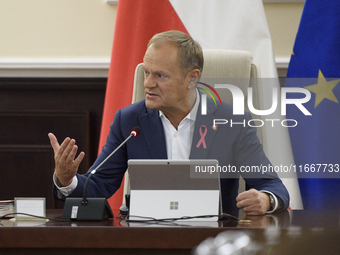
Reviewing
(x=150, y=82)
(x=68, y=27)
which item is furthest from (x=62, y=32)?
(x=150, y=82)

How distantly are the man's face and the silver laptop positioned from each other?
459 mm

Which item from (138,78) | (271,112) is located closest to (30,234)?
(138,78)

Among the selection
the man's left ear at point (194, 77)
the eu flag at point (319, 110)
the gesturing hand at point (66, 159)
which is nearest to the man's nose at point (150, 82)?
the man's left ear at point (194, 77)

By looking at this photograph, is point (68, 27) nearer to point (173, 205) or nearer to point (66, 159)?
point (66, 159)

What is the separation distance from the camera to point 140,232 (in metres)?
0.90

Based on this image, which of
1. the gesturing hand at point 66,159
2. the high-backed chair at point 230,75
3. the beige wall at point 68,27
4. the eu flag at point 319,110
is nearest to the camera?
the gesturing hand at point 66,159

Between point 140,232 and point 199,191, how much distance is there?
0.72ft

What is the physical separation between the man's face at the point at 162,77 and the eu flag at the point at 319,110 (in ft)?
2.72

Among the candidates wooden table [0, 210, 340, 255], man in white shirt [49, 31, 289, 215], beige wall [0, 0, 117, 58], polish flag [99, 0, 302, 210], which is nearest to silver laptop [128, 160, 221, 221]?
wooden table [0, 210, 340, 255]

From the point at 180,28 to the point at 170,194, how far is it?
1.33 m

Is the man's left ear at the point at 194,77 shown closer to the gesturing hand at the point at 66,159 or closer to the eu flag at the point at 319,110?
the gesturing hand at the point at 66,159

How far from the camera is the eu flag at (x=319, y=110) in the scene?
197cm

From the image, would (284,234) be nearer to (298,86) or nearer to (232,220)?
(232,220)

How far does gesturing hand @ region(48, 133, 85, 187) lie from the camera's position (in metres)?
1.16
